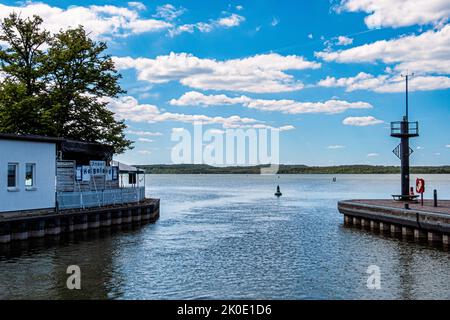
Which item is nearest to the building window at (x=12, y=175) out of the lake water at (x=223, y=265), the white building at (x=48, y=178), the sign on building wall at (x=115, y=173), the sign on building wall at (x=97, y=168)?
the white building at (x=48, y=178)

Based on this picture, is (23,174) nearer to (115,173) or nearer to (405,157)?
(115,173)

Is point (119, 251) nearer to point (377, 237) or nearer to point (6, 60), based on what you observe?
point (377, 237)

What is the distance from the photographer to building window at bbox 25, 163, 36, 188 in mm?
31344

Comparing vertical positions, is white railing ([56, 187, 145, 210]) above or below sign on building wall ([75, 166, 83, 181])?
below

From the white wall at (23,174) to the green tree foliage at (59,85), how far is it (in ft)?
40.4

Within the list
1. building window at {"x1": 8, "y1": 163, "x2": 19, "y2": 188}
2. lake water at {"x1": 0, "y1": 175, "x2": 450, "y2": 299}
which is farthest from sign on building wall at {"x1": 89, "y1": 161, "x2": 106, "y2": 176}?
building window at {"x1": 8, "y1": 163, "x2": 19, "y2": 188}

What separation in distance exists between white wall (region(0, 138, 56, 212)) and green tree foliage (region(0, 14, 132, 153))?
12.3 meters

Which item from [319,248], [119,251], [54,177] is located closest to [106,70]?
[54,177]

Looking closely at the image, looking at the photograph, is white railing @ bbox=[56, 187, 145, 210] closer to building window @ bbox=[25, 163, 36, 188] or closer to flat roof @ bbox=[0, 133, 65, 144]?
building window @ bbox=[25, 163, 36, 188]

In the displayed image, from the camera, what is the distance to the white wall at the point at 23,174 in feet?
95.4

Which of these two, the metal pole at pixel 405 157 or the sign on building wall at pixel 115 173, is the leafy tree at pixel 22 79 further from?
the metal pole at pixel 405 157
